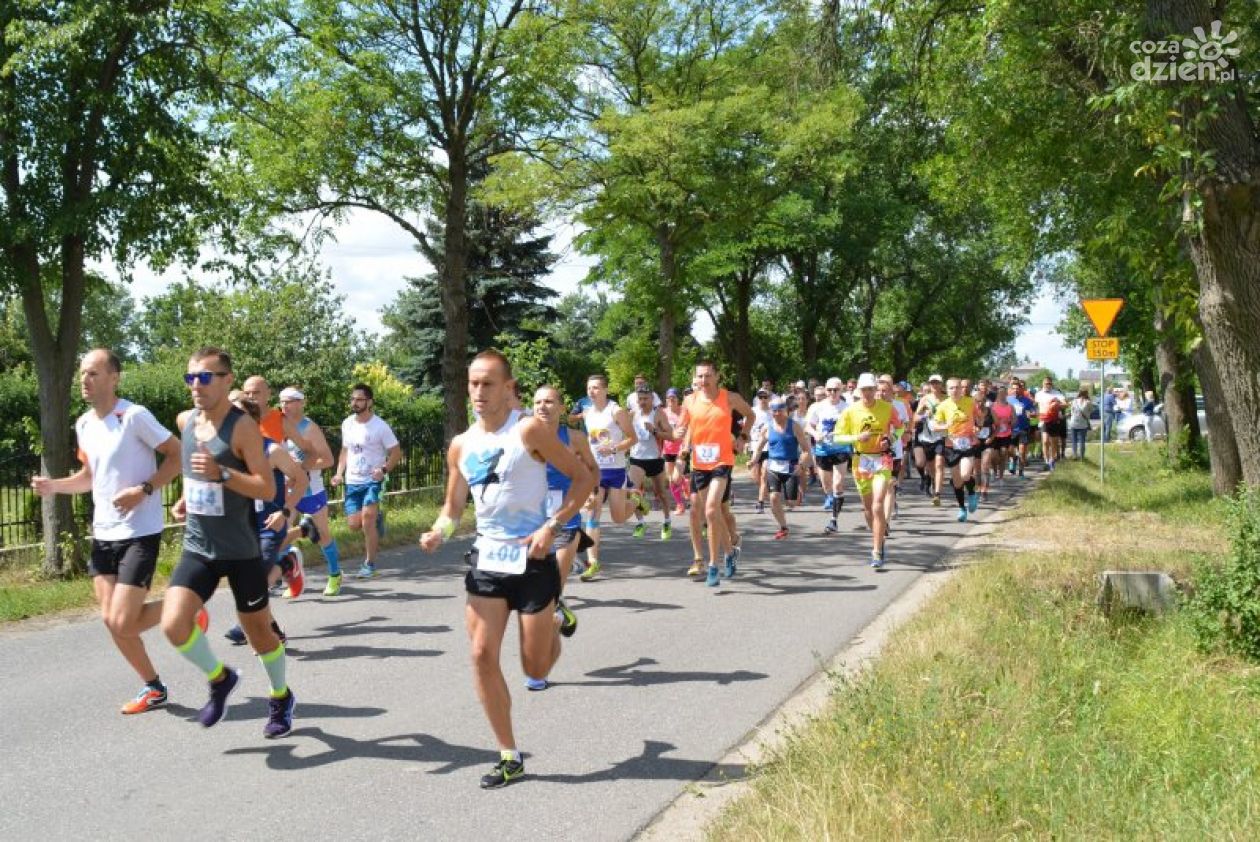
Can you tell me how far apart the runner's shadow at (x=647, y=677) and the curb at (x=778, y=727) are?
446 mm

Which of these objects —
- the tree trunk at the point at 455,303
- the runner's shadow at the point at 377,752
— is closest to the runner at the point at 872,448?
the runner's shadow at the point at 377,752

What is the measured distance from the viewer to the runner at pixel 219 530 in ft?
18.0

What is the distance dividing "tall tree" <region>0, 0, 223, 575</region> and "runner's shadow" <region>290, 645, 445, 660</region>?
530 centimetres

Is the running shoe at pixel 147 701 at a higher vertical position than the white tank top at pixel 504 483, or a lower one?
lower

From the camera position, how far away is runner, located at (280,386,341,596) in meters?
9.30

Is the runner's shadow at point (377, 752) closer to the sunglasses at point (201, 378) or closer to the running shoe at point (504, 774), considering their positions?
the running shoe at point (504, 774)

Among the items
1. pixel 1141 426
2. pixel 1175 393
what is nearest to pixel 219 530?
pixel 1175 393

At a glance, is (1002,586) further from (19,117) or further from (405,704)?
(19,117)

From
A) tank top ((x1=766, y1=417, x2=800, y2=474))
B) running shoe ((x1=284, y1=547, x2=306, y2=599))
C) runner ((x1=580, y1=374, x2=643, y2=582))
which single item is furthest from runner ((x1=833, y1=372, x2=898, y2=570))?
running shoe ((x1=284, y1=547, x2=306, y2=599))

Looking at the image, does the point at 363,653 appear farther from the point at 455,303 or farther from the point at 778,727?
the point at 455,303

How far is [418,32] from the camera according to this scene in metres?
17.2

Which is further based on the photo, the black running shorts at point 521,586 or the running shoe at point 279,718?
the running shoe at point 279,718

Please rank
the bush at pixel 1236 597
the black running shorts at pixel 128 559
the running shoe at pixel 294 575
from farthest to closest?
the running shoe at pixel 294 575 < the bush at pixel 1236 597 < the black running shorts at pixel 128 559

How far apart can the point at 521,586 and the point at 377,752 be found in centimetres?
131
